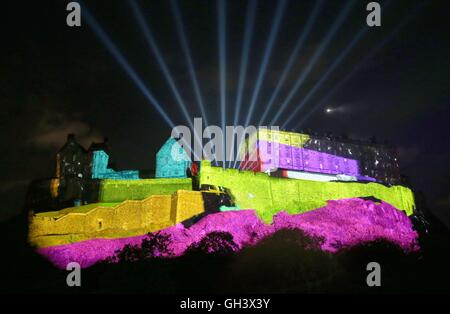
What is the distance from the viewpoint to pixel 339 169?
67.6 metres

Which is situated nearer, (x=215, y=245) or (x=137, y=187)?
(x=215, y=245)

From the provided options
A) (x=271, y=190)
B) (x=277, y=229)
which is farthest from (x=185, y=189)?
(x=277, y=229)

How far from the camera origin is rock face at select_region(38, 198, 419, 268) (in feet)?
121

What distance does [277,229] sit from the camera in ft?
128

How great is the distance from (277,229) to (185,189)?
45.0 feet

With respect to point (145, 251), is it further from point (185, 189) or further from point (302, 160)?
point (302, 160)

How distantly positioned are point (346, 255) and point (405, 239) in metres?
10.8

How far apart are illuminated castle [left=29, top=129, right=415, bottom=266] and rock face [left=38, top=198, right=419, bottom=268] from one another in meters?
1.13

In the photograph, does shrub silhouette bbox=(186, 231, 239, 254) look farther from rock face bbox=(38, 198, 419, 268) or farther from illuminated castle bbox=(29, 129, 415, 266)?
illuminated castle bbox=(29, 129, 415, 266)

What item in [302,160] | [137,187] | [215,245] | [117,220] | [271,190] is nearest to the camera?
[215,245]

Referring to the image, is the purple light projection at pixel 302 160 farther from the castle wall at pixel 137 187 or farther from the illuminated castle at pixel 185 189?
the castle wall at pixel 137 187
